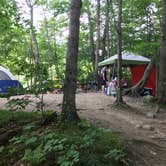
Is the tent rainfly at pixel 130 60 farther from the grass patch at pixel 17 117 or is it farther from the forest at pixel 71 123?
the grass patch at pixel 17 117

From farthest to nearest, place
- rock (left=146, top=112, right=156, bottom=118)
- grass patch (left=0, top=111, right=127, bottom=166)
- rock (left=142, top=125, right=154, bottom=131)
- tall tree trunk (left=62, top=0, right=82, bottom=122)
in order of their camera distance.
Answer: rock (left=146, top=112, right=156, bottom=118) < rock (left=142, top=125, right=154, bottom=131) < tall tree trunk (left=62, top=0, right=82, bottom=122) < grass patch (left=0, top=111, right=127, bottom=166)

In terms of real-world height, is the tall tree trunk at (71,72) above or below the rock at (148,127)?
above

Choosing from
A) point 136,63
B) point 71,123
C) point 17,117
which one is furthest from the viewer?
point 136,63

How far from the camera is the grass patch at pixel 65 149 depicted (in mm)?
3447

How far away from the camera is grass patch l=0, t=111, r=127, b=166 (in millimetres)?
3447

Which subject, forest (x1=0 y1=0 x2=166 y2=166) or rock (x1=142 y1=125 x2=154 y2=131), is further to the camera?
rock (x1=142 y1=125 x2=154 y2=131)

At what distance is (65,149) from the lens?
371cm

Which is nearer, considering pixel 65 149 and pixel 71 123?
pixel 65 149

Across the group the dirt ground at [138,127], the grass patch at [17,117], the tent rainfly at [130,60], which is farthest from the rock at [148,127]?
the tent rainfly at [130,60]

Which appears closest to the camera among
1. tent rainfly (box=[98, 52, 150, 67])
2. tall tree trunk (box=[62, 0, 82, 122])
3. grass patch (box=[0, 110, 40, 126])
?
tall tree trunk (box=[62, 0, 82, 122])

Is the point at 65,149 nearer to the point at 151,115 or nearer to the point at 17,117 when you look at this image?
the point at 17,117

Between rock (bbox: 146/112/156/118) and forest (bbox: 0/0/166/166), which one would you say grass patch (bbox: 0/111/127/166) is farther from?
rock (bbox: 146/112/156/118)

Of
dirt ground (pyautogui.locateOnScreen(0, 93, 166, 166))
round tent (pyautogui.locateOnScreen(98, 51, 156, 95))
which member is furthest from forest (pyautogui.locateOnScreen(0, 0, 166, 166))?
round tent (pyautogui.locateOnScreen(98, 51, 156, 95))

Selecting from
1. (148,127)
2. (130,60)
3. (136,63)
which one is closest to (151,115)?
(148,127)
